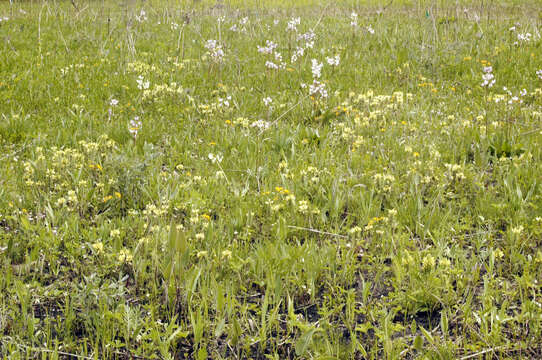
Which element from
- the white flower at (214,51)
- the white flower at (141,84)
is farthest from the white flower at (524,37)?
the white flower at (141,84)

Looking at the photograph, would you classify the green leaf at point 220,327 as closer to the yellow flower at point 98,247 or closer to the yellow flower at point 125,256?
the yellow flower at point 125,256

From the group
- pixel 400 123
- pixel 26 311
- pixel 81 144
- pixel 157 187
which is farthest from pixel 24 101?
pixel 400 123

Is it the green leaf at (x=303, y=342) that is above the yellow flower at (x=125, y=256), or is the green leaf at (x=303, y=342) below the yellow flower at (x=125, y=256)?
below

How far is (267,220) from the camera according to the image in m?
3.51

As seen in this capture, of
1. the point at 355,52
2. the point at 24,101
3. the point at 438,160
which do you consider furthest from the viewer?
the point at 355,52

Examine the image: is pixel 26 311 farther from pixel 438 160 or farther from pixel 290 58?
pixel 290 58

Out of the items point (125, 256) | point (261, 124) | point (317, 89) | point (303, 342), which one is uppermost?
point (317, 89)

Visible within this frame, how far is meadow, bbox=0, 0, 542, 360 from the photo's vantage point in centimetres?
248

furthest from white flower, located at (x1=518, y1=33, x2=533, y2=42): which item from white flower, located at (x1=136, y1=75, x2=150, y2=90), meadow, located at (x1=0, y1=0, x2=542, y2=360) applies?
white flower, located at (x1=136, y1=75, x2=150, y2=90)

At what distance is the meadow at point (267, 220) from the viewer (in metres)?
2.48

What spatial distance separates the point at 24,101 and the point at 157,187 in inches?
120

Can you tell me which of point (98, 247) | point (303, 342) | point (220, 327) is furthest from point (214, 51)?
point (303, 342)

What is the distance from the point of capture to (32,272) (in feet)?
9.64

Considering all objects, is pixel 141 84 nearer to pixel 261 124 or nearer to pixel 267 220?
pixel 261 124
